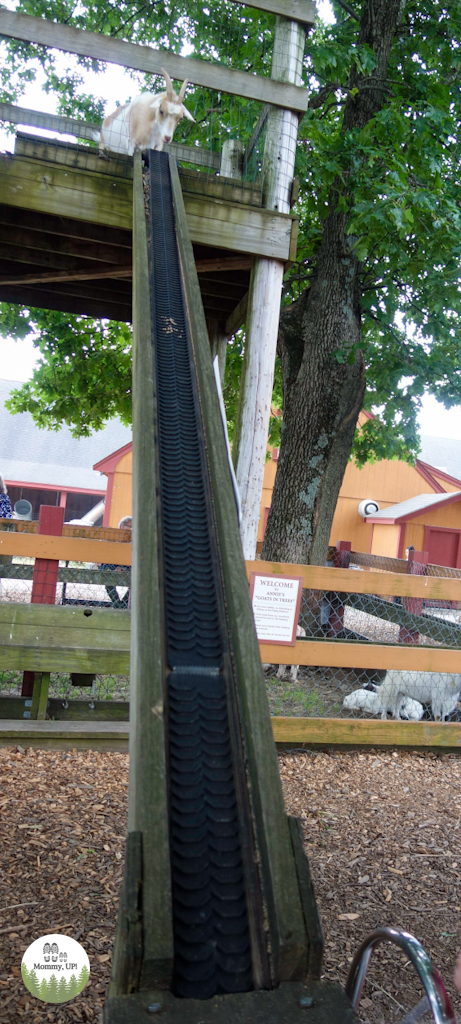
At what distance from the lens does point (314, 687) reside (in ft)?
19.8

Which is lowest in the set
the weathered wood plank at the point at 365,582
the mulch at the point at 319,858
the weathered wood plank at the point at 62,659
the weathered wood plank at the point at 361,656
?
the mulch at the point at 319,858

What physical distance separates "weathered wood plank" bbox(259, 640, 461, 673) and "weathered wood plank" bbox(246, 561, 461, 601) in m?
0.35

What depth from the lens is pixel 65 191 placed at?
423 cm

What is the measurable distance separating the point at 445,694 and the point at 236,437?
261 cm

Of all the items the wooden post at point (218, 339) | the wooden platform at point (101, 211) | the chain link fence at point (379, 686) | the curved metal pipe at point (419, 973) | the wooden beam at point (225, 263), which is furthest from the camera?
the wooden post at point (218, 339)

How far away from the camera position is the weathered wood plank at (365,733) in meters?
4.32

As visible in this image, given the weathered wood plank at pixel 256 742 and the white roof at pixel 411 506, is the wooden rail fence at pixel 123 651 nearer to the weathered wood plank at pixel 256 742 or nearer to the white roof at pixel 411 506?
the weathered wood plank at pixel 256 742

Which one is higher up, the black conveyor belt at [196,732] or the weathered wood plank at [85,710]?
the black conveyor belt at [196,732]

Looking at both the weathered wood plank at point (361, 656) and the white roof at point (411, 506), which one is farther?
the white roof at point (411, 506)

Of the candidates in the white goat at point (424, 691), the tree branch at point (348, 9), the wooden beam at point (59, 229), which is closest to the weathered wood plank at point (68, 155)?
the wooden beam at point (59, 229)

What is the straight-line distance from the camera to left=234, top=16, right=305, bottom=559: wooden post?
4355 millimetres

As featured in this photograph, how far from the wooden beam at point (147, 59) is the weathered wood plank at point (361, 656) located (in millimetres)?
3347

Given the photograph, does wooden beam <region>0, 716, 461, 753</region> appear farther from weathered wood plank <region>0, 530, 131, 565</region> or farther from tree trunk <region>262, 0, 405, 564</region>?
tree trunk <region>262, 0, 405, 564</region>

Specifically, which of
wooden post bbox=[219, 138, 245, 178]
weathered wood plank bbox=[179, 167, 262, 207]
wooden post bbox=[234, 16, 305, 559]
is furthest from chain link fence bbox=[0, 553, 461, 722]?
wooden post bbox=[219, 138, 245, 178]
